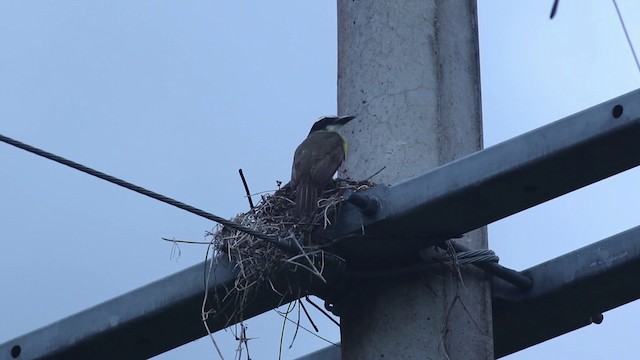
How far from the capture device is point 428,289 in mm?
6988

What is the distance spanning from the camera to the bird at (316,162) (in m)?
7.86

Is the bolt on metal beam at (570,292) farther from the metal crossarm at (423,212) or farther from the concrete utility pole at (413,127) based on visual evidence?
the metal crossarm at (423,212)

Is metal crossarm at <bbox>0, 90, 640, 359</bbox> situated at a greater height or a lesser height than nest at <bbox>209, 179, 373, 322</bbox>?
lesser

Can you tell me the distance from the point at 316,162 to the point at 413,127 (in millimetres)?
1513

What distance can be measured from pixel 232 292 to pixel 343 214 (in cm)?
78

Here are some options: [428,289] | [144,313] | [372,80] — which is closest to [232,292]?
[144,313]

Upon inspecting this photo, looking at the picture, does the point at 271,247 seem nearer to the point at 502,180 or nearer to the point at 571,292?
the point at 502,180

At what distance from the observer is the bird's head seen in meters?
7.73

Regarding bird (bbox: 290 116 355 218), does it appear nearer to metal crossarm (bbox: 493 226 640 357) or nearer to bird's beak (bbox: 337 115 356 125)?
bird's beak (bbox: 337 115 356 125)

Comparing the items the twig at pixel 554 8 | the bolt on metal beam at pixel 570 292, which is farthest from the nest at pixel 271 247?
the twig at pixel 554 8

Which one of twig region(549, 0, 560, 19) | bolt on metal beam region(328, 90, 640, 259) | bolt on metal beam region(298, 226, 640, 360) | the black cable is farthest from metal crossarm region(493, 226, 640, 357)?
twig region(549, 0, 560, 19)

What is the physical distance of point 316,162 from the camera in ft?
29.1

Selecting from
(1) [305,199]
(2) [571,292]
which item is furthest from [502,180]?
(1) [305,199]

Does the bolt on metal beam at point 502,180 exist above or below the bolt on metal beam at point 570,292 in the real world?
below
